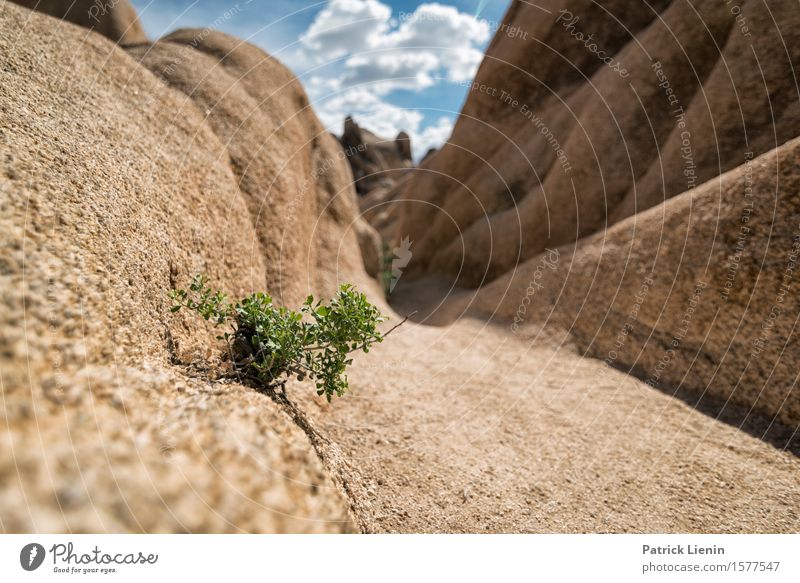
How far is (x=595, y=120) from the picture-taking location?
48.6 ft

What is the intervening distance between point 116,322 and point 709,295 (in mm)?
9210

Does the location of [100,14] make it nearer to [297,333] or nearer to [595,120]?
[297,333]

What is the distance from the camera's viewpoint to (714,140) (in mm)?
10836

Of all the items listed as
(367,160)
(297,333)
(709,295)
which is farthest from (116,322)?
(367,160)

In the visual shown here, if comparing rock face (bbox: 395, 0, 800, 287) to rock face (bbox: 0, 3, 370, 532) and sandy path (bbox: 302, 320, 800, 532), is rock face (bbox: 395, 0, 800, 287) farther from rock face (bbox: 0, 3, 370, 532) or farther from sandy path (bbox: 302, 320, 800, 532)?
rock face (bbox: 0, 3, 370, 532)

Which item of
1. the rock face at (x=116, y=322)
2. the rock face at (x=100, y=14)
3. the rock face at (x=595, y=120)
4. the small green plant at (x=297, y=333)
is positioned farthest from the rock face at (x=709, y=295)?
the rock face at (x=100, y=14)

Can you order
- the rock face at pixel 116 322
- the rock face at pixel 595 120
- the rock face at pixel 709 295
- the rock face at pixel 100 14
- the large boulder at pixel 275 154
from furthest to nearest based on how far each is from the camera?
the rock face at pixel 100 14
the rock face at pixel 595 120
the large boulder at pixel 275 154
the rock face at pixel 709 295
the rock face at pixel 116 322

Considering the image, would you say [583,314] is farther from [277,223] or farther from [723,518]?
[277,223]

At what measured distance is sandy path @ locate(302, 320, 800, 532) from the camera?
4.43 meters

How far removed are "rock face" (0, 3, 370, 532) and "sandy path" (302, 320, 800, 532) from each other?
1.21 m

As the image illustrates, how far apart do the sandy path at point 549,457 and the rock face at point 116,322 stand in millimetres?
1215

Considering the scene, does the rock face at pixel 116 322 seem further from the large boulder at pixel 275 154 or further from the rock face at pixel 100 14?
the rock face at pixel 100 14

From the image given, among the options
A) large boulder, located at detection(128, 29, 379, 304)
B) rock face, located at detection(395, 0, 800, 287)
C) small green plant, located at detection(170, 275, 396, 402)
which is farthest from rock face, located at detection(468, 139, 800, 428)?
small green plant, located at detection(170, 275, 396, 402)

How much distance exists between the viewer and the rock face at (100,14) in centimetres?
1143
